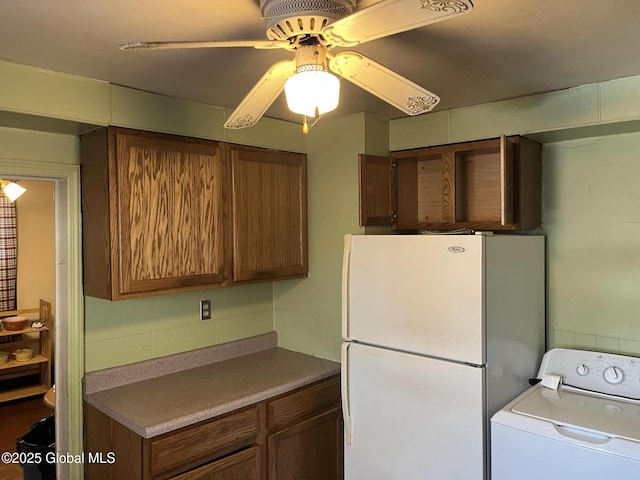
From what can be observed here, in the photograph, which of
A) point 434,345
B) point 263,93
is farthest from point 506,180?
point 263,93

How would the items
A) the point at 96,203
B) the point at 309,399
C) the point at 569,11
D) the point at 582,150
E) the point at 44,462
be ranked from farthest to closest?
the point at 44,462, the point at 309,399, the point at 582,150, the point at 96,203, the point at 569,11

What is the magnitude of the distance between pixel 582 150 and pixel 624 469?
4.51 ft

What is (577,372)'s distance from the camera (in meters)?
2.16

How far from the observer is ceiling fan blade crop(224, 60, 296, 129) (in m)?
1.35

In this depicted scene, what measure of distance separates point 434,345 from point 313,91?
1196 millimetres

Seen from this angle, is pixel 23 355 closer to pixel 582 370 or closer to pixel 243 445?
pixel 243 445

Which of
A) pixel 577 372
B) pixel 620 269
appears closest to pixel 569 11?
pixel 620 269

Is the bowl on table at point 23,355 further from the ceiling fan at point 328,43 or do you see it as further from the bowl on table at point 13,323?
the ceiling fan at point 328,43

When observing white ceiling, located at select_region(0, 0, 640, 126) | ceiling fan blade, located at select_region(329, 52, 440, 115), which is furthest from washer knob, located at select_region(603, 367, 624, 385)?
ceiling fan blade, located at select_region(329, 52, 440, 115)

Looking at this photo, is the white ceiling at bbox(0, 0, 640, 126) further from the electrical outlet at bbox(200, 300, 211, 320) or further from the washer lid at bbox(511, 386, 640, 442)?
the washer lid at bbox(511, 386, 640, 442)

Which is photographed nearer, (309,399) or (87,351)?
(87,351)

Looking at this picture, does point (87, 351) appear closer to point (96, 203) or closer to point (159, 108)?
point (96, 203)

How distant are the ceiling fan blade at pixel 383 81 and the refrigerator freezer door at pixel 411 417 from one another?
3.41 ft

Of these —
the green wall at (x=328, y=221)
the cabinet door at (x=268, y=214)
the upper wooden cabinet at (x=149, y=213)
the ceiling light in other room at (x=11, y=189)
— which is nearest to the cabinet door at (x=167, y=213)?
the upper wooden cabinet at (x=149, y=213)
